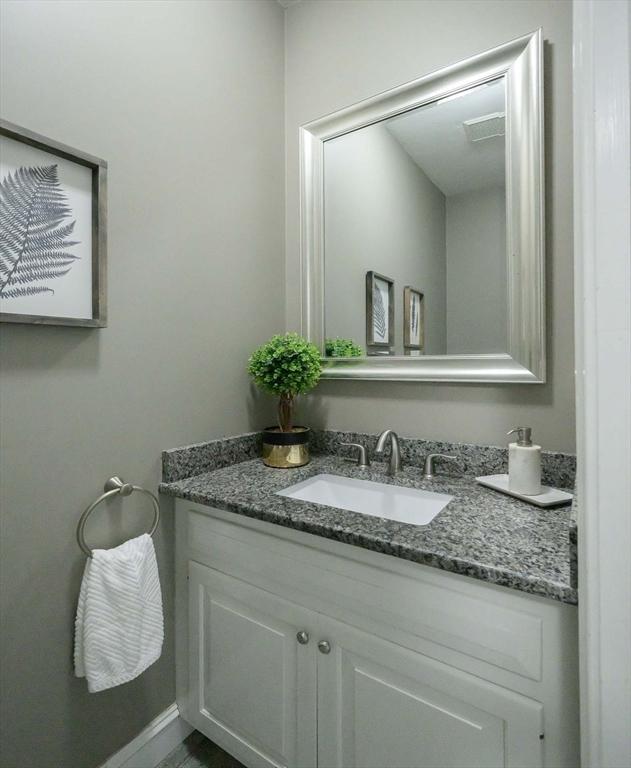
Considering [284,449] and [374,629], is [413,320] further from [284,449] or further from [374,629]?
[374,629]

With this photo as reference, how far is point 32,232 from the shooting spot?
0.91 metres

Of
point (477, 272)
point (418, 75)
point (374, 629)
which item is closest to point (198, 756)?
point (374, 629)

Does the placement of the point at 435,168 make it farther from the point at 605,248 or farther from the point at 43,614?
the point at 43,614

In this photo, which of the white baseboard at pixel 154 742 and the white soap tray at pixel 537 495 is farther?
the white baseboard at pixel 154 742

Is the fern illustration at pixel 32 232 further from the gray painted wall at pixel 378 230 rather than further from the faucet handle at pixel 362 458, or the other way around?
the faucet handle at pixel 362 458

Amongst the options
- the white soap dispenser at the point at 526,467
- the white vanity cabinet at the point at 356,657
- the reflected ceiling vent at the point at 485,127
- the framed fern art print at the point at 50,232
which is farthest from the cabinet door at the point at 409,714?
the reflected ceiling vent at the point at 485,127

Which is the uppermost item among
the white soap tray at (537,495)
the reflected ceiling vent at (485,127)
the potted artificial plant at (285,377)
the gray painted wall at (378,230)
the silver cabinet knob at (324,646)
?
the reflected ceiling vent at (485,127)

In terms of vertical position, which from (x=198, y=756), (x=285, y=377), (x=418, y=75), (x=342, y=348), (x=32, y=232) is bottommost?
(x=198, y=756)

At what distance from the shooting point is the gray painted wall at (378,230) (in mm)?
1299

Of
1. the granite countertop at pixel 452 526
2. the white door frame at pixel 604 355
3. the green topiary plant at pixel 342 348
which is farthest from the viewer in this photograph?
the green topiary plant at pixel 342 348

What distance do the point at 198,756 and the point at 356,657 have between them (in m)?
0.76

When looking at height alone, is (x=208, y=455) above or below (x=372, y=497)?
above

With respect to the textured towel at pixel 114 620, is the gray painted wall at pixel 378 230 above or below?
above

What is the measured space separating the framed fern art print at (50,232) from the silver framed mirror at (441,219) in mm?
740
